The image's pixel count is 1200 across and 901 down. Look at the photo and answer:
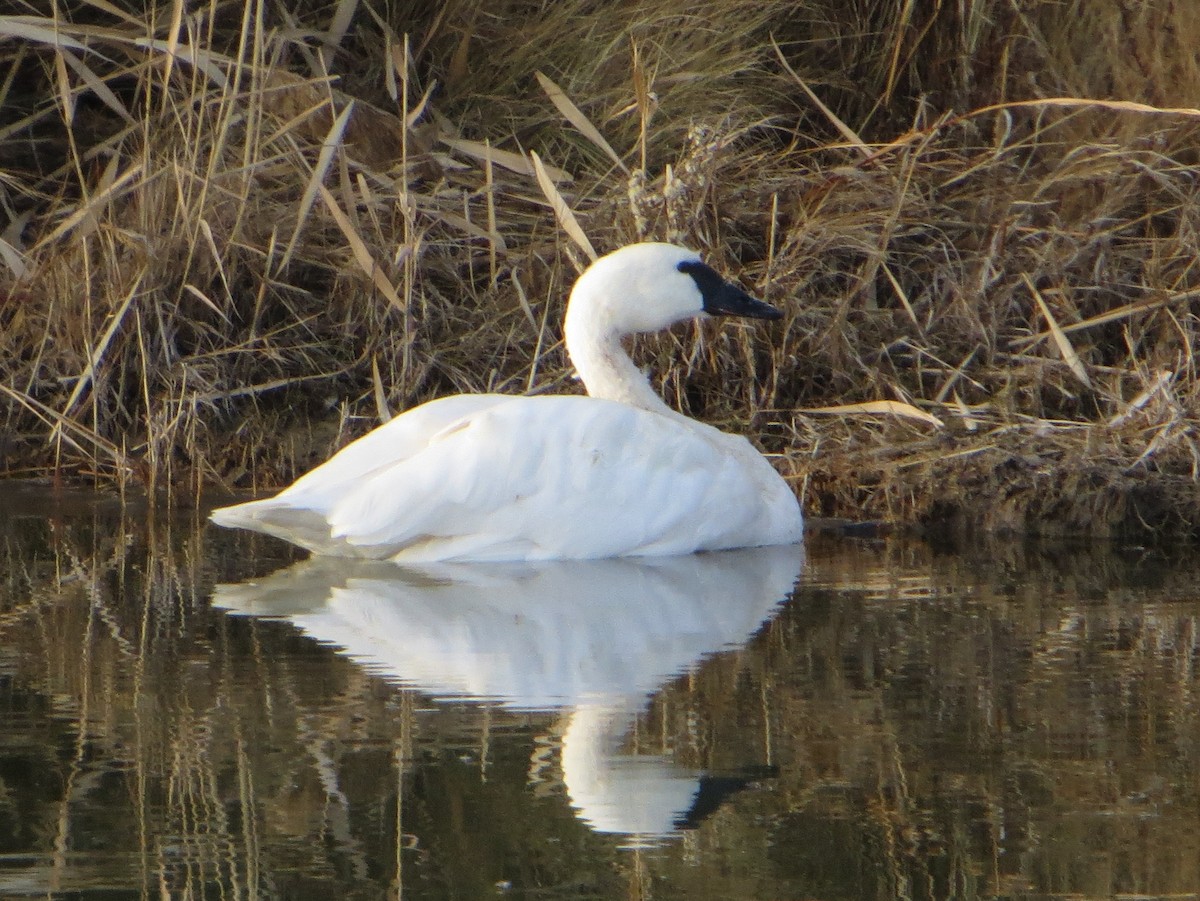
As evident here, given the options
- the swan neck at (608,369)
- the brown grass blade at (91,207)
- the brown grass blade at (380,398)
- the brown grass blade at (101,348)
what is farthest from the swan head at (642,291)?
the brown grass blade at (91,207)

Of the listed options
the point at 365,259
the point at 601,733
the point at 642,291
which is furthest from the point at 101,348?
the point at 601,733

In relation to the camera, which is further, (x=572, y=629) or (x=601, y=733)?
(x=572, y=629)

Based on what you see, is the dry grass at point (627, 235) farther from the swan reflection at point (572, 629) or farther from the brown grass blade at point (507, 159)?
the swan reflection at point (572, 629)

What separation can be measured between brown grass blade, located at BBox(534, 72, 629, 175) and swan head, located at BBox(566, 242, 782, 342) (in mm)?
Answer: 1060

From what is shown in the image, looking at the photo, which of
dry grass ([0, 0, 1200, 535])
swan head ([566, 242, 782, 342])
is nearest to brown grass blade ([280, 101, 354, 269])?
dry grass ([0, 0, 1200, 535])

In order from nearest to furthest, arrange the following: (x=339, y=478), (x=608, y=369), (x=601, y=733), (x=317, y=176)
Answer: (x=601, y=733), (x=339, y=478), (x=608, y=369), (x=317, y=176)

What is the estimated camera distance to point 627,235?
661 cm

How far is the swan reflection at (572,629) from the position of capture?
2.85 meters

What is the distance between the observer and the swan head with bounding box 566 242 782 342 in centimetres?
572

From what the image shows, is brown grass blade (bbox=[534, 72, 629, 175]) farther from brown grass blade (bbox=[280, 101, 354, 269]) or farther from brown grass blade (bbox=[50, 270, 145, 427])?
brown grass blade (bbox=[50, 270, 145, 427])

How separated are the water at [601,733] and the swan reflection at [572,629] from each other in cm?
1

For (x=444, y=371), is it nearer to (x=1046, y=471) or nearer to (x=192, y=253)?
(x=192, y=253)

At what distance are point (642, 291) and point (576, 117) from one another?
4.78 feet

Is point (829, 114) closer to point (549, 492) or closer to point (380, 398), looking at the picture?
point (380, 398)
